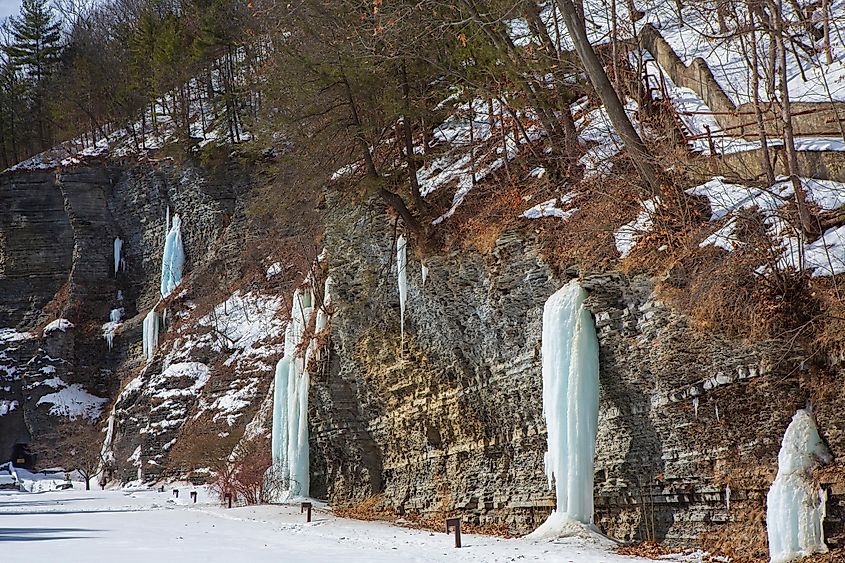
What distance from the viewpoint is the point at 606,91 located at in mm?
14172

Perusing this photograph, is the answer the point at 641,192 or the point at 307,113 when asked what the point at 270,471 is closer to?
the point at 307,113

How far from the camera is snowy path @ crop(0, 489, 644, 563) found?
13305 mm

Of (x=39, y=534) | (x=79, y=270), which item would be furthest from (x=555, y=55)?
(x=79, y=270)

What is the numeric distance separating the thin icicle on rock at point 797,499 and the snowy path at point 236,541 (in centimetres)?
189

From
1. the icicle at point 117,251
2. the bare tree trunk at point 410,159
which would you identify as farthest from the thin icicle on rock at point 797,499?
the icicle at point 117,251

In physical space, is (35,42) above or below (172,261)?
above

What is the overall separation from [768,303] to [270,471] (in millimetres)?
16853

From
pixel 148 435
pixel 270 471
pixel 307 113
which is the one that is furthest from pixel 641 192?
pixel 148 435

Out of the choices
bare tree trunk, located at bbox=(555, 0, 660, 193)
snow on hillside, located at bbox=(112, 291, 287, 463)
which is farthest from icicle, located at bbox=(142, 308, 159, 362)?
bare tree trunk, located at bbox=(555, 0, 660, 193)

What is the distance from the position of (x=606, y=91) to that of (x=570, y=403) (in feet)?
14.9

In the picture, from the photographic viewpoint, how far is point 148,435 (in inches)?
1459

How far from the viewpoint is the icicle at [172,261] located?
144ft

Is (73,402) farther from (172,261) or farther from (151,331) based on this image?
(172,261)

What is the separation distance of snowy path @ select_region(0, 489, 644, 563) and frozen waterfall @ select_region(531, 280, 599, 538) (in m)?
0.62
